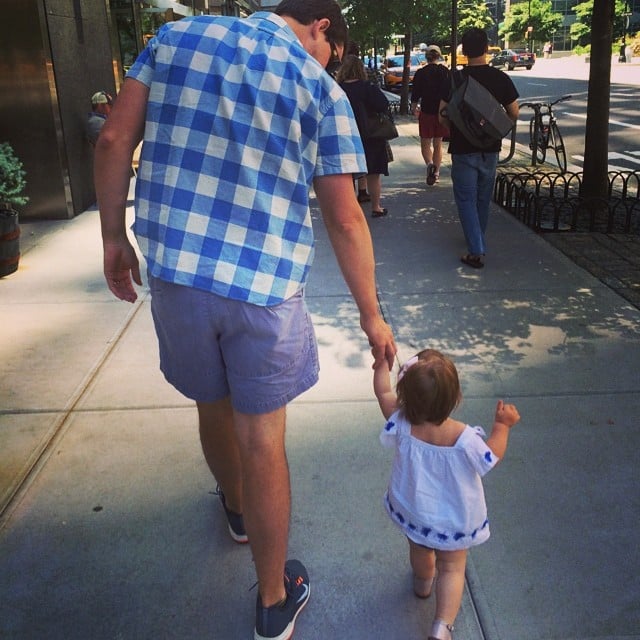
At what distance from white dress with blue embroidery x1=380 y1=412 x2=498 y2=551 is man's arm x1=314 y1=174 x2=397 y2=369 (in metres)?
0.36

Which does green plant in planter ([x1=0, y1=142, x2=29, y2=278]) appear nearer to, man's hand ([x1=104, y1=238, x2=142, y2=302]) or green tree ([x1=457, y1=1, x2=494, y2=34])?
man's hand ([x1=104, y1=238, x2=142, y2=302])

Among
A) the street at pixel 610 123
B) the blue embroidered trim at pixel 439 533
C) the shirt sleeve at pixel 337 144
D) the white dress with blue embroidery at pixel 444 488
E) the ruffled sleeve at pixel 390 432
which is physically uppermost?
the shirt sleeve at pixel 337 144

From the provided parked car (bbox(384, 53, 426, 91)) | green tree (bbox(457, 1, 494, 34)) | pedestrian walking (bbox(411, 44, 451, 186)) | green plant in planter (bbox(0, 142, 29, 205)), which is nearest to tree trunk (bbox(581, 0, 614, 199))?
pedestrian walking (bbox(411, 44, 451, 186))

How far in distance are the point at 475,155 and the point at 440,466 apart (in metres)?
4.40

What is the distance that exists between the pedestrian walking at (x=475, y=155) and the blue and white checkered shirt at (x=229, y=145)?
435 cm

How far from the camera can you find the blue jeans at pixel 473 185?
624 cm

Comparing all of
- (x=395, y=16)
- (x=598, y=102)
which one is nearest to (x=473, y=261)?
(x=598, y=102)

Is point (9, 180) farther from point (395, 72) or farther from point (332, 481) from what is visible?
point (395, 72)

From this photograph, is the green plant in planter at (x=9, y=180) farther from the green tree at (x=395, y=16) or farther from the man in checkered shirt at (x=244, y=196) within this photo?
the green tree at (x=395, y=16)

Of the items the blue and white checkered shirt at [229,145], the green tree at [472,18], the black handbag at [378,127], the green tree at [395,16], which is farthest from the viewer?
the green tree at [472,18]

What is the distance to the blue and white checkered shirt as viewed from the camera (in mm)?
1995

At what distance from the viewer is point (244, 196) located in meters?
2.03

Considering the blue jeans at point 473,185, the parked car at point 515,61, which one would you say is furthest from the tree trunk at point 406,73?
the parked car at point 515,61

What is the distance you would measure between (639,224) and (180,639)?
702cm
